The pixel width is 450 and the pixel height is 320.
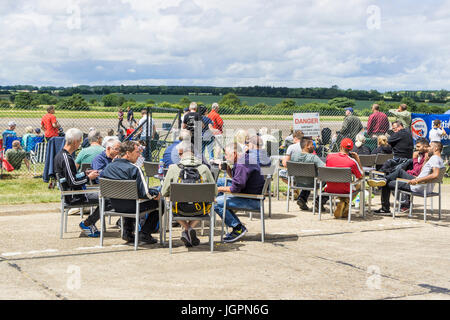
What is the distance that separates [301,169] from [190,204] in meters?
3.59

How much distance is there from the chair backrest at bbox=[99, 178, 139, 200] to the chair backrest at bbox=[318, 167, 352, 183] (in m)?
3.81

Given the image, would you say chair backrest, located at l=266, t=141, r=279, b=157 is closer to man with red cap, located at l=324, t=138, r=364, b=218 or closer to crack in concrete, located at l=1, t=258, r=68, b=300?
man with red cap, located at l=324, t=138, r=364, b=218

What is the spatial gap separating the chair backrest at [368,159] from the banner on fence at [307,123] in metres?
3.50

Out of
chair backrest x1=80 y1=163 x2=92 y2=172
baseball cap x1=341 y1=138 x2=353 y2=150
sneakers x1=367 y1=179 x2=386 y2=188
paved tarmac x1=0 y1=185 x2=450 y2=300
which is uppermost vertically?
baseball cap x1=341 y1=138 x2=353 y2=150

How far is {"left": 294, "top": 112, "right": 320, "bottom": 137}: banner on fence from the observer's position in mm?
15195

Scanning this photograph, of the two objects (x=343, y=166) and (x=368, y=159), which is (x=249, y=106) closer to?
(x=368, y=159)

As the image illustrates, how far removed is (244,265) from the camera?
21.1 feet

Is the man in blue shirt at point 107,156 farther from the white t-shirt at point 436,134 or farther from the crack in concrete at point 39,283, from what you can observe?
the white t-shirt at point 436,134

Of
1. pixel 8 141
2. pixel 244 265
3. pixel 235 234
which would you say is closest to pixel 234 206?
pixel 235 234

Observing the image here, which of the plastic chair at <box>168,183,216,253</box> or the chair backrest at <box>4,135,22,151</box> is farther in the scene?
the chair backrest at <box>4,135,22,151</box>

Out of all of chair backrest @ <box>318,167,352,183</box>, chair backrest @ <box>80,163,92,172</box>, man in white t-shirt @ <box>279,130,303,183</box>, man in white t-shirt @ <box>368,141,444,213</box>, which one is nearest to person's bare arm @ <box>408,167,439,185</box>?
man in white t-shirt @ <box>368,141,444,213</box>

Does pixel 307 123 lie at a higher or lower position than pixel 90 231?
higher
